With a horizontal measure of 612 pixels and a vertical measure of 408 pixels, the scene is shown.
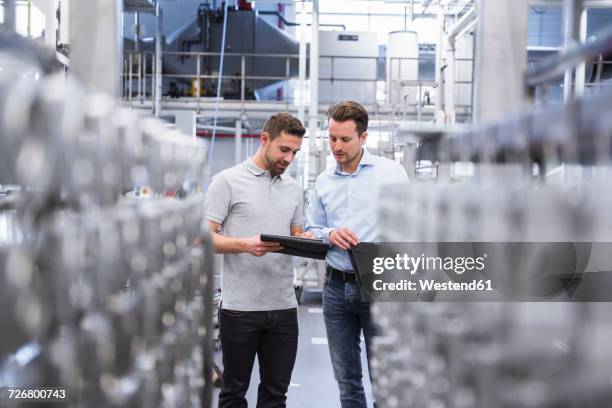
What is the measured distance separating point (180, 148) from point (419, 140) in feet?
1.28

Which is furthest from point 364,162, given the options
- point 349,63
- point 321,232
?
point 349,63

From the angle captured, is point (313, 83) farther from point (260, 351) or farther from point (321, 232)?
point (260, 351)

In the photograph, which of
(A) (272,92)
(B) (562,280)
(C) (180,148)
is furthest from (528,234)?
(A) (272,92)

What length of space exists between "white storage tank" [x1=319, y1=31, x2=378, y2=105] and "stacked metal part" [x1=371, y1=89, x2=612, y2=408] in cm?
721

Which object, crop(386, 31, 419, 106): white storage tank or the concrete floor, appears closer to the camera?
the concrete floor

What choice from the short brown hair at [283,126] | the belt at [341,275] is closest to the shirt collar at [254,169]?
the short brown hair at [283,126]

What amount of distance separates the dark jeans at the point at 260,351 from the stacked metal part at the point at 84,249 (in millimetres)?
1485

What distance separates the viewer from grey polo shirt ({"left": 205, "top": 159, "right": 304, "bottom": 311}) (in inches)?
92.3

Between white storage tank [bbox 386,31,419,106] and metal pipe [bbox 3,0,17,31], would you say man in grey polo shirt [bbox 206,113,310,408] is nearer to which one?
metal pipe [bbox 3,0,17,31]

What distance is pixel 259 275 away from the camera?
2.35 meters

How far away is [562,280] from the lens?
2.92ft

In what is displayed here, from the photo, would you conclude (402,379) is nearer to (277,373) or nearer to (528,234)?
(528,234)

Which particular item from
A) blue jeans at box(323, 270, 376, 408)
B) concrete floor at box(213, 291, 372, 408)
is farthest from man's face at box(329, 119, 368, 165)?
concrete floor at box(213, 291, 372, 408)

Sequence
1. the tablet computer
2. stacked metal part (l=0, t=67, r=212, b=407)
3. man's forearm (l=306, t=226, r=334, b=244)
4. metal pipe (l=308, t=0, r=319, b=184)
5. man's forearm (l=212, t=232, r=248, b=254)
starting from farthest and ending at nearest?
1. metal pipe (l=308, t=0, r=319, b=184)
2. man's forearm (l=306, t=226, r=334, b=244)
3. man's forearm (l=212, t=232, r=248, b=254)
4. the tablet computer
5. stacked metal part (l=0, t=67, r=212, b=407)
